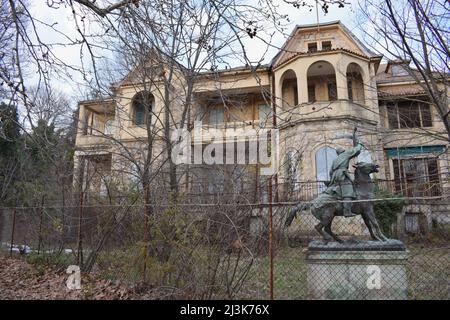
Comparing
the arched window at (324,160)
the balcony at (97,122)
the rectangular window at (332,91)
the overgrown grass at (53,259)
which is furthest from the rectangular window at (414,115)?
the overgrown grass at (53,259)

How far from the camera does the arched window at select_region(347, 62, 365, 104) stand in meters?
18.0

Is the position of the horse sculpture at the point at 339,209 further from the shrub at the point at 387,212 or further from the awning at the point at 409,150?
the awning at the point at 409,150

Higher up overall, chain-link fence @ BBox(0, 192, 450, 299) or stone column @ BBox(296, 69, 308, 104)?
stone column @ BBox(296, 69, 308, 104)

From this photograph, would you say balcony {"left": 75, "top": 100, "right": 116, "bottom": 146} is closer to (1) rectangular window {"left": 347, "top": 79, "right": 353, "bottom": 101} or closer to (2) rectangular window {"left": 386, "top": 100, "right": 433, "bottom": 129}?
(1) rectangular window {"left": 347, "top": 79, "right": 353, "bottom": 101}

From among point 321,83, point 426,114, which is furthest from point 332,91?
point 426,114

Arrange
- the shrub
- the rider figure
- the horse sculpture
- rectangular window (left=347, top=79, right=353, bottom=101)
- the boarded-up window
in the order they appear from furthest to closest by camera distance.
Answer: rectangular window (left=347, top=79, right=353, bottom=101)
the boarded-up window
the shrub
the rider figure
the horse sculpture

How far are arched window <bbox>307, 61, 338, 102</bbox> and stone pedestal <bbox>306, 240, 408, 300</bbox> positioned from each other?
13.4 meters

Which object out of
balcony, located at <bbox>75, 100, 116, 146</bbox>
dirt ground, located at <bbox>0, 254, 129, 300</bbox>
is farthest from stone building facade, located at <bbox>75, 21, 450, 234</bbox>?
dirt ground, located at <bbox>0, 254, 129, 300</bbox>

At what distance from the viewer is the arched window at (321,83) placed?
18.5 m

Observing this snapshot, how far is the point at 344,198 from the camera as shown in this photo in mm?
6934

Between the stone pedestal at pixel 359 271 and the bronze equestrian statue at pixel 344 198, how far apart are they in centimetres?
46
